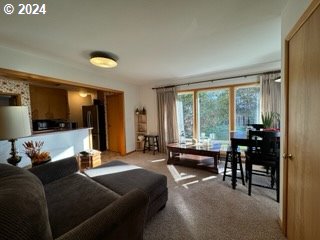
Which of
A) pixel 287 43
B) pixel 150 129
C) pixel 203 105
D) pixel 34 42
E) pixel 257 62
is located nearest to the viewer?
pixel 287 43

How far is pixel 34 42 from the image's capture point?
2148 millimetres

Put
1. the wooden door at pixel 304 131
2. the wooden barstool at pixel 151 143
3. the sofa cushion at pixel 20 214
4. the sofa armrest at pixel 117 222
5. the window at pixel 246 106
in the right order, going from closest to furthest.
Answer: the sofa cushion at pixel 20 214
the sofa armrest at pixel 117 222
the wooden door at pixel 304 131
the window at pixel 246 106
the wooden barstool at pixel 151 143

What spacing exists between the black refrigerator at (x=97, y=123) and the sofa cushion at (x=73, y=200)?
11.6 feet

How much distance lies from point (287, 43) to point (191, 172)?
2.64 m

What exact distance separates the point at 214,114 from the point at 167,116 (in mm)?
1389

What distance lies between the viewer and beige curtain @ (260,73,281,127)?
3.41 metres

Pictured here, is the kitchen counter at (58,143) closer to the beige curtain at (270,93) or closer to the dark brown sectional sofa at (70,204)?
the dark brown sectional sofa at (70,204)

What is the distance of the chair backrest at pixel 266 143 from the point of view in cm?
216

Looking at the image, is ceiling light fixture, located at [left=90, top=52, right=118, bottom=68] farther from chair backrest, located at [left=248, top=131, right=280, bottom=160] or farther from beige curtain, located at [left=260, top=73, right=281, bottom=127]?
beige curtain, located at [left=260, top=73, right=281, bottom=127]

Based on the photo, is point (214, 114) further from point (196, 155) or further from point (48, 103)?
point (48, 103)

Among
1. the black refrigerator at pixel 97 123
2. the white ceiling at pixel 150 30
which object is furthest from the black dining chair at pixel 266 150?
the black refrigerator at pixel 97 123

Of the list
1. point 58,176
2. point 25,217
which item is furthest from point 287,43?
point 58,176

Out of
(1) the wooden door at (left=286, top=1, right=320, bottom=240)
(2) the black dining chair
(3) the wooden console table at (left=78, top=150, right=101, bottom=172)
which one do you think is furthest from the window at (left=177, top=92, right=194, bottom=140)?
(1) the wooden door at (left=286, top=1, right=320, bottom=240)

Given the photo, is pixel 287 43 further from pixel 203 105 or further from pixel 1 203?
pixel 203 105
